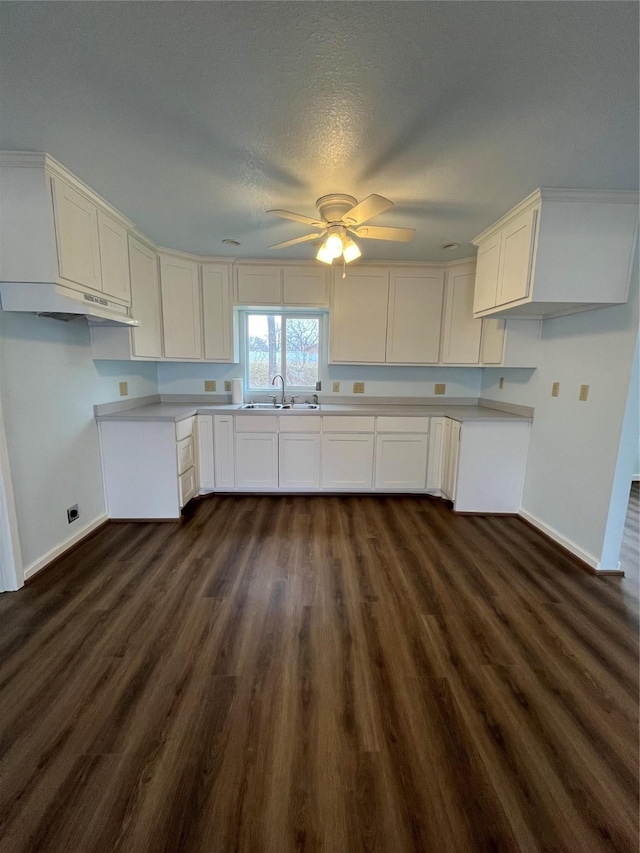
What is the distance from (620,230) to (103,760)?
369 cm

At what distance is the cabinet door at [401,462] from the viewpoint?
346 centimetres

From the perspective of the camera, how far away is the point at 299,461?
3498mm

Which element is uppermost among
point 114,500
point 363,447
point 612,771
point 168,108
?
point 168,108

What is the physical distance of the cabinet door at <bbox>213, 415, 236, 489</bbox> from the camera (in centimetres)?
343

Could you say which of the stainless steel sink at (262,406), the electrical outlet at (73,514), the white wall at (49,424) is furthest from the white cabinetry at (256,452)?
the electrical outlet at (73,514)

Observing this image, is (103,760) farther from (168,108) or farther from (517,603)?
(168,108)

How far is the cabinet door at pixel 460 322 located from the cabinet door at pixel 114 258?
299 cm

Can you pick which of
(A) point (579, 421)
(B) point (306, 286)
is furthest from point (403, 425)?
(B) point (306, 286)

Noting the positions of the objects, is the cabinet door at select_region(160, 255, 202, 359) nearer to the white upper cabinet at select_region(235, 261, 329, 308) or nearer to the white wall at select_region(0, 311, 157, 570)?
the white upper cabinet at select_region(235, 261, 329, 308)

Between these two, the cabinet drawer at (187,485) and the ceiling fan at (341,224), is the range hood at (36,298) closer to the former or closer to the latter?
the ceiling fan at (341,224)

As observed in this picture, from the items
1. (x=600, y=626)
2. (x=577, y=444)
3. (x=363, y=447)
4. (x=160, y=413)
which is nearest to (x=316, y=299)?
(x=363, y=447)

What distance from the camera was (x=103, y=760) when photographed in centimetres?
117

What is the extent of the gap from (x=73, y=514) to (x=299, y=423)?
78.5 inches

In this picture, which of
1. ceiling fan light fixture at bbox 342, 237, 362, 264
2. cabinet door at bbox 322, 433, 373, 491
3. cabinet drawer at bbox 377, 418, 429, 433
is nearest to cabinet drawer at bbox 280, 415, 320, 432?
cabinet door at bbox 322, 433, 373, 491
